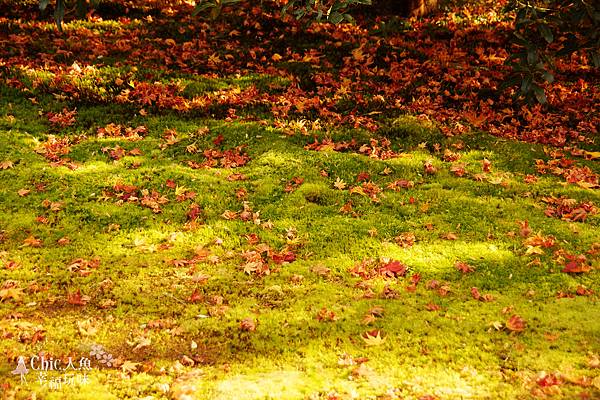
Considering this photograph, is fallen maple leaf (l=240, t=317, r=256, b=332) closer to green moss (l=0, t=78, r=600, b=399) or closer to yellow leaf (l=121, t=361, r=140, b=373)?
green moss (l=0, t=78, r=600, b=399)

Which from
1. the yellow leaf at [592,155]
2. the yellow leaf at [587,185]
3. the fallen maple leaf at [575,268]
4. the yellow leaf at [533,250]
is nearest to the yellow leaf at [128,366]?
the yellow leaf at [533,250]

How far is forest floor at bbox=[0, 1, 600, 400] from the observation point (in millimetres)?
4328

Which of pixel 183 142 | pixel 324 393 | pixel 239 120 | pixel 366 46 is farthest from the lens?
pixel 366 46

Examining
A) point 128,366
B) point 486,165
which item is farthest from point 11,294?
point 486,165

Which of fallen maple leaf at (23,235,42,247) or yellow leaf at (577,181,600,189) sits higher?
yellow leaf at (577,181,600,189)

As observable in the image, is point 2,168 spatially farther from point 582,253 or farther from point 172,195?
point 582,253

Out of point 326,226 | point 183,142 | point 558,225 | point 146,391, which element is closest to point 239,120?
point 183,142

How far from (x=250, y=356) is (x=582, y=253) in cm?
383

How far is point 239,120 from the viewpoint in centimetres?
911

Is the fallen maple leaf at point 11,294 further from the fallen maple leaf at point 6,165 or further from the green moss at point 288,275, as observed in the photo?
the fallen maple leaf at point 6,165

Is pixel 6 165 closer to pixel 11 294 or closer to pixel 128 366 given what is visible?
pixel 11 294

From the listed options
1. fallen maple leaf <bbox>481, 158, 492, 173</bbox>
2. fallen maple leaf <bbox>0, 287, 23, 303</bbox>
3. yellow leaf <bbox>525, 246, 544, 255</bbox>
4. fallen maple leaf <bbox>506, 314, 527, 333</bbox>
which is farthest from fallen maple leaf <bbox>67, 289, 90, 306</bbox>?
fallen maple leaf <bbox>481, 158, 492, 173</bbox>

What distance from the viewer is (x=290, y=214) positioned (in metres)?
6.75

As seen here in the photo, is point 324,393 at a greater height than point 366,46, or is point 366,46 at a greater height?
point 366,46
